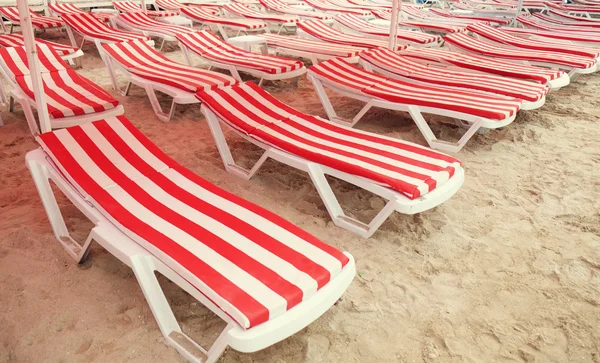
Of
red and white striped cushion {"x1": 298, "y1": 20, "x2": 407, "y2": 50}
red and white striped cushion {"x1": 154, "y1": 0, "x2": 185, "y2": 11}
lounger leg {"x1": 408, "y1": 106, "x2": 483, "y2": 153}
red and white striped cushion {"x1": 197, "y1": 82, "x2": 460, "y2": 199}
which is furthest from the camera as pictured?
red and white striped cushion {"x1": 154, "y1": 0, "x2": 185, "y2": 11}

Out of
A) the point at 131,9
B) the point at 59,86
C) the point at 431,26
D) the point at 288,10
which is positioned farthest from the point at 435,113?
the point at 131,9

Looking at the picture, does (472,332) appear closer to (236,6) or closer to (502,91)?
(502,91)

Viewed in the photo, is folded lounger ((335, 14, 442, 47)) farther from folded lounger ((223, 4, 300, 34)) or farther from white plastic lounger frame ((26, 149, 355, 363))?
white plastic lounger frame ((26, 149, 355, 363))

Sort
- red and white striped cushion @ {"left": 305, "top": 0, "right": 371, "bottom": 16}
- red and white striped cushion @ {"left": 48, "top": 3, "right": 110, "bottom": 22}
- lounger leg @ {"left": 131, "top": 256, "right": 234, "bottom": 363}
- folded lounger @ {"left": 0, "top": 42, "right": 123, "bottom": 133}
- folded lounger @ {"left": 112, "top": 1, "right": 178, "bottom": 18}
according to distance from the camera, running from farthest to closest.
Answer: red and white striped cushion @ {"left": 305, "top": 0, "right": 371, "bottom": 16}, folded lounger @ {"left": 112, "top": 1, "right": 178, "bottom": 18}, red and white striped cushion @ {"left": 48, "top": 3, "right": 110, "bottom": 22}, folded lounger @ {"left": 0, "top": 42, "right": 123, "bottom": 133}, lounger leg @ {"left": 131, "top": 256, "right": 234, "bottom": 363}

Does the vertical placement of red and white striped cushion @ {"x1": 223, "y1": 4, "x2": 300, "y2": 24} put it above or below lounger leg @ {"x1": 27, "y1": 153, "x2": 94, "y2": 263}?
below

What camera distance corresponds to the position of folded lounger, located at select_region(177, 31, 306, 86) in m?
4.22

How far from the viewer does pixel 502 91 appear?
12.0 feet

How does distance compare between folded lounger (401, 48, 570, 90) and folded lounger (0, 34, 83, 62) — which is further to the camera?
folded lounger (0, 34, 83, 62)

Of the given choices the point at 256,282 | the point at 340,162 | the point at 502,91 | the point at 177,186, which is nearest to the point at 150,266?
the point at 256,282

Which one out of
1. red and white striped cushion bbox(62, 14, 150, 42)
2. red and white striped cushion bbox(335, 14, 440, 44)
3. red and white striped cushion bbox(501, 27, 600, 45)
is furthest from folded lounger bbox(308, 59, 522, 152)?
red and white striped cushion bbox(501, 27, 600, 45)

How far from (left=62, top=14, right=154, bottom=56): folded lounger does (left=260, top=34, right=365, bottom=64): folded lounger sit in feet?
4.68

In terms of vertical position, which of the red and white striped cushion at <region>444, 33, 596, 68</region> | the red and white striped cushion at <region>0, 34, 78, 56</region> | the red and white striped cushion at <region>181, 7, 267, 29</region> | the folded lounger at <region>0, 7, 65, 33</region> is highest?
the red and white striped cushion at <region>0, 34, 78, 56</region>

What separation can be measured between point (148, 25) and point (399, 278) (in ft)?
17.7

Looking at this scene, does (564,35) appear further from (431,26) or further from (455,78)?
(455,78)
